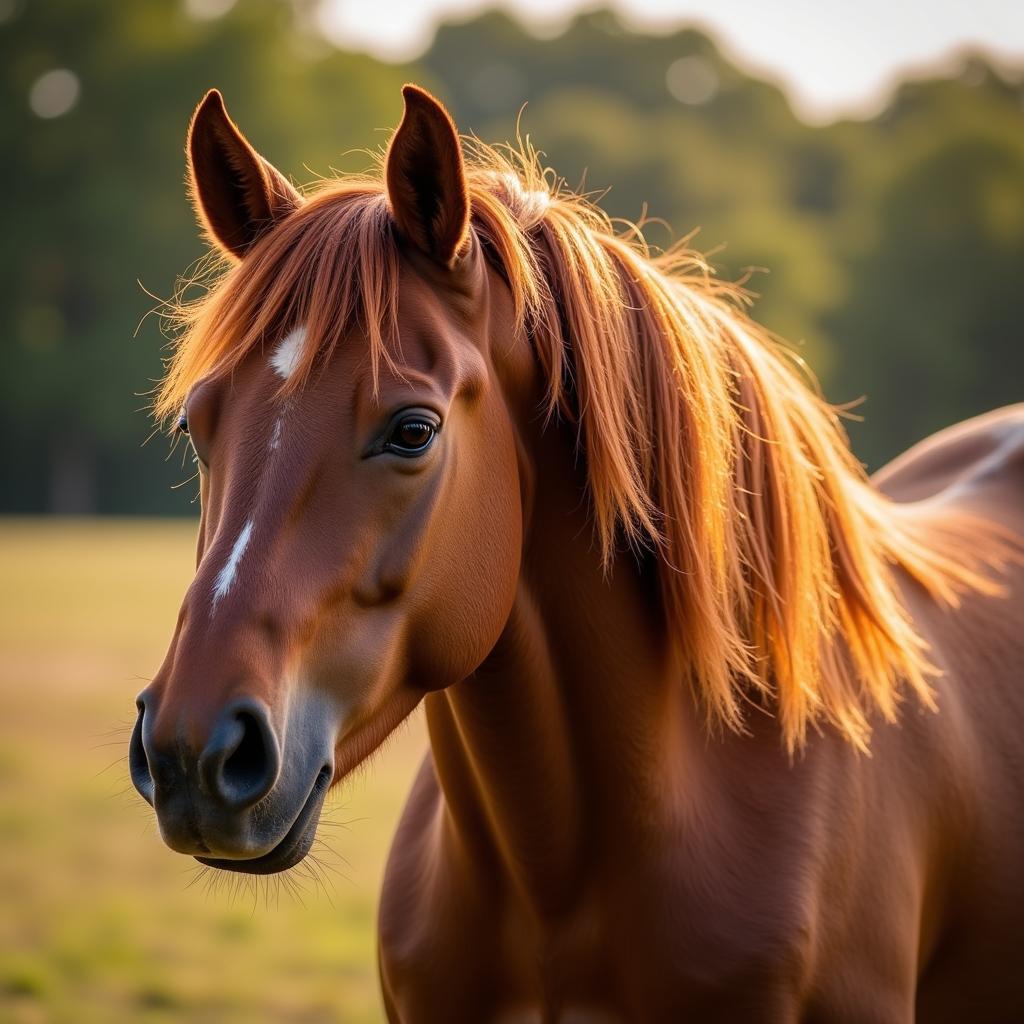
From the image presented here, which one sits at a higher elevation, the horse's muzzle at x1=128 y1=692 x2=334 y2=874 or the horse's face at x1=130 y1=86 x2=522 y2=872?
the horse's face at x1=130 y1=86 x2=522 y2=872

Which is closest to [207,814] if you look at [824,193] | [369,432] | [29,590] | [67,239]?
[369,432]

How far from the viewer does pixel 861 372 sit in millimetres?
41250

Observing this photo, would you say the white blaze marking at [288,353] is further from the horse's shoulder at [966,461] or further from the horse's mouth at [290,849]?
the horse's shoulder at [966,461]

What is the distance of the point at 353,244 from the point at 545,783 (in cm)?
93

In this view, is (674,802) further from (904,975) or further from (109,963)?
(109,963)

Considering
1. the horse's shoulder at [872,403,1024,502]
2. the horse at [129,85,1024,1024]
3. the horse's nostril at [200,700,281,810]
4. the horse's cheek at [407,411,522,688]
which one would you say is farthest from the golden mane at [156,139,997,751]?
the horse's shoulder at [872,403,1024,502]

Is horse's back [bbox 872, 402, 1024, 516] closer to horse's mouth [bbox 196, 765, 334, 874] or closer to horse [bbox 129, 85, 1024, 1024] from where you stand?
horse [bbox 129, 85, 1024, 1024]

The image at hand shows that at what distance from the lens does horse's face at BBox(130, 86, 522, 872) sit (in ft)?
5.27

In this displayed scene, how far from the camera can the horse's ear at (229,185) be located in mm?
2055

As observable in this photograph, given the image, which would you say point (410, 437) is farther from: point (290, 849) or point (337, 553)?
point (290, 849)

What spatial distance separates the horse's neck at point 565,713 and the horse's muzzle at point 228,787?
0.48 meters

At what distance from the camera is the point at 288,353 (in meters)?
1.83

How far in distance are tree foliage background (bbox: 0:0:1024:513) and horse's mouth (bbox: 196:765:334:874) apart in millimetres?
33946

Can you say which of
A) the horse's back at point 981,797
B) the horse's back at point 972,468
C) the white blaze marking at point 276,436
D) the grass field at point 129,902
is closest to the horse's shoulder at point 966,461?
the horse's back at point 972,468
